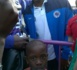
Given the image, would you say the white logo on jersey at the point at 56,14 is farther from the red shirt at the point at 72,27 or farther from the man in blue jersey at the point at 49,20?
the red shirt at the point at 72,27

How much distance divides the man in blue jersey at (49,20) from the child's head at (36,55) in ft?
2.53

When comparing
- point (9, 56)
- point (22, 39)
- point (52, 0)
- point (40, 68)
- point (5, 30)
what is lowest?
point (40, 68)

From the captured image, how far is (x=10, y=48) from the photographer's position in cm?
232

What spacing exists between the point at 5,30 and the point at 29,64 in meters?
1.38

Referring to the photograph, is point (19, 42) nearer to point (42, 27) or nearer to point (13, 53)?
point (13, 53)

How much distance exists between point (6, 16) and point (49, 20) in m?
2.22

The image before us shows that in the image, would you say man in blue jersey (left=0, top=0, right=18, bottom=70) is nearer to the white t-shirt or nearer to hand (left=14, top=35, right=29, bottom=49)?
hand (left=14, top=35, right=29, bottom=49)

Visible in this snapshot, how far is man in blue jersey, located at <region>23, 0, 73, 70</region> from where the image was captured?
10.9 ft

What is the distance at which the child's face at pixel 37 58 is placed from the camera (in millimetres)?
2407

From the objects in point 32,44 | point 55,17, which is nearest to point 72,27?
point 55,17

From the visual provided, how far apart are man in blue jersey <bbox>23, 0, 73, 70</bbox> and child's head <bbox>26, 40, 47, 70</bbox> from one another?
0.77 meters

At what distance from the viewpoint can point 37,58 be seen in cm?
Answer: 245

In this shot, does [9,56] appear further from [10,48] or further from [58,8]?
[58,8]

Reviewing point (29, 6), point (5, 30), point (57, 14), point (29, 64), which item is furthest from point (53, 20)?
point (5, 30)
